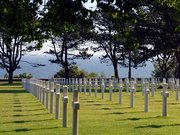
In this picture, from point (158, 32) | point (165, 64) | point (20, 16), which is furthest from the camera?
point (165, 64)

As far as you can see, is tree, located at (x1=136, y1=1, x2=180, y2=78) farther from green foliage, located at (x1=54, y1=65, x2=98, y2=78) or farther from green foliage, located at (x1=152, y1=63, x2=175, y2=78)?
green foliage, located at (x1=152, y1=63, x2=175, y2=78)

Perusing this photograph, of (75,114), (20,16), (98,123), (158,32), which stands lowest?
(98,123)

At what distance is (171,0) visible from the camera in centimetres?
1408

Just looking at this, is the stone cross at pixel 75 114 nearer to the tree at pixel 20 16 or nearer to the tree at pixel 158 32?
the tree at pixel 20 16

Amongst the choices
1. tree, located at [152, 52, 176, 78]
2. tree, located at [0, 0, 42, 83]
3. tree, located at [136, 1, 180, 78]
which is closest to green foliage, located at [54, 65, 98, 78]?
tree, located at [152, 52, 176, 78]

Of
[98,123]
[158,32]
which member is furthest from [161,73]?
[98,123]

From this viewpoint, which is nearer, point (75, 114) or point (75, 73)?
point (75, 114)

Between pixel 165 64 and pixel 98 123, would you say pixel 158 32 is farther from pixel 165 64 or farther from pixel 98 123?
pixel 98 123

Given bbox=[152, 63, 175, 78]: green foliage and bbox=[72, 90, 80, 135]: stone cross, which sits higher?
bbox=[152, 63, 175, 78]: green foliage

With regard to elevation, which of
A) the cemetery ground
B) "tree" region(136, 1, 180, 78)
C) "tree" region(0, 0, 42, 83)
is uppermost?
"tree" region(136, 1, 180, 78)

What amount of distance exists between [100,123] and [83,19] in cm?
610

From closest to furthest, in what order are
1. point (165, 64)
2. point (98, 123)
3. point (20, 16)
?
point (20, 16)
point (98, 123)
point (165, 64)

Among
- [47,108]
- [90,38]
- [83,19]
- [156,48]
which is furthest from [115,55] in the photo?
[83,19]

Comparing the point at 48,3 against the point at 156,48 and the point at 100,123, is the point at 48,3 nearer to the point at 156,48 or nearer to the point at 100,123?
the point at 100,123
